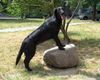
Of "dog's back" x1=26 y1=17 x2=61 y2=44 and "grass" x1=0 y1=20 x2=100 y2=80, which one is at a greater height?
"dog's back" x1=26 y1=17 x2=61 y2=44

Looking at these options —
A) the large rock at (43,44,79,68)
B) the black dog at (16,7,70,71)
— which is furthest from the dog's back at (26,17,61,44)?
the large rock at (43,44,79,68)

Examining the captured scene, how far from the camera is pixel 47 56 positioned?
30.3 feet

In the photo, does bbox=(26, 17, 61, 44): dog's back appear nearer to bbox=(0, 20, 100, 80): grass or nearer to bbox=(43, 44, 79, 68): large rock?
bbox=(43, 44, 79, 68): large rock

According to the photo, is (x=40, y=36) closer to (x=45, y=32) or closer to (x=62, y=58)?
(x=45, y=32)

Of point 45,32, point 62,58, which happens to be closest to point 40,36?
point 45,32

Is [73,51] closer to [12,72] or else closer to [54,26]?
[54,26]

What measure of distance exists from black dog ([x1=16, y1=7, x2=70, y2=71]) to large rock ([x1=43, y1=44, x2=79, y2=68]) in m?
0.19

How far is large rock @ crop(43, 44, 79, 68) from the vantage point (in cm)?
904

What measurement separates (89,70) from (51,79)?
1.51 meters

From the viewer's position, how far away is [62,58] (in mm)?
9039

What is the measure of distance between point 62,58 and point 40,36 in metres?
0.89

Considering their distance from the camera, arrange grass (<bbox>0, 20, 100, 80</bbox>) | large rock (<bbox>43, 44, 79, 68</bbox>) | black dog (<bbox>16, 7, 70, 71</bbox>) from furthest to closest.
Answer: large rock (<bbox>43, 44, 79, 68</bbox>), black dog (<bbox>16, 7, 70, 71</bbox>), grass (<bbox>0, 20, 100, 80</bbox>)

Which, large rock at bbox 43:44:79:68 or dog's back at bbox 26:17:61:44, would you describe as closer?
dog's back at bbox 26:17:61:44

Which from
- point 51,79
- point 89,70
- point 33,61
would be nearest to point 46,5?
point 33,61
